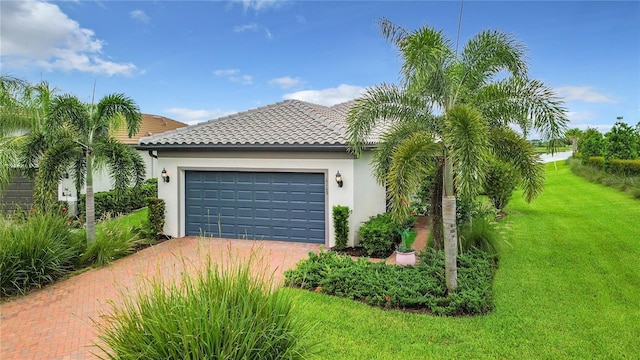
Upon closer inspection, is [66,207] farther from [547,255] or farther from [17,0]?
[547,255]

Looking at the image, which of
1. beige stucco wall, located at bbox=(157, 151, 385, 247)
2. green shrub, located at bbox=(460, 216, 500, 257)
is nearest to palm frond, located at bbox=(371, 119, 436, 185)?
beige stucco wall, located at bbox=(157, 151, 385, 247)

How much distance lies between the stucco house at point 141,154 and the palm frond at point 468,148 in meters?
9.30

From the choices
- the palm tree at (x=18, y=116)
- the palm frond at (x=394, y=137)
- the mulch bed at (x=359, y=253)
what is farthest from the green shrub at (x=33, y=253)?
the palm frond at (x=394, y=137)

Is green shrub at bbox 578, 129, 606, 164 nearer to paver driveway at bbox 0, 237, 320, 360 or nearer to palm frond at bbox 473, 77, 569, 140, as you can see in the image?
palm frond at bbox 473, 77, 569, 140

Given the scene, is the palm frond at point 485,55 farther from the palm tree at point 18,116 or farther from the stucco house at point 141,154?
the palm tree at point 18,116

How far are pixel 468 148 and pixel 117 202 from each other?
49.5 feet

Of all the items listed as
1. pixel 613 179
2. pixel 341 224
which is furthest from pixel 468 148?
pixel 613 179

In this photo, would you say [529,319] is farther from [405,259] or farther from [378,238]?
[378,238]

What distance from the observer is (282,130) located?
12484 millimetres

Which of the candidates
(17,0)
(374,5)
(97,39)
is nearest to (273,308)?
(374,5)

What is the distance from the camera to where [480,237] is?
32.5 ft

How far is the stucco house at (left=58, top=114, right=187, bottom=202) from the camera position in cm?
1611

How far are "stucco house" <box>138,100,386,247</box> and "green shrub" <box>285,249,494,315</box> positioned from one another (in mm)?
3033

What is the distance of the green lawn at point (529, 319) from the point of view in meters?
5.27
